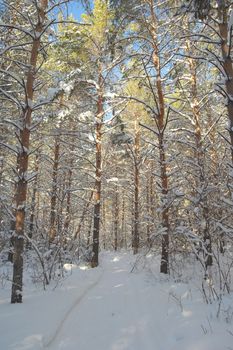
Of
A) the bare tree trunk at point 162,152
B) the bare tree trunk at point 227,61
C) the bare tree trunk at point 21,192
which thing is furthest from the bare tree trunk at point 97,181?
the bare tree trunk at point 227,61

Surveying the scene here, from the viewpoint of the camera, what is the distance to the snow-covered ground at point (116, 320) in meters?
4.38

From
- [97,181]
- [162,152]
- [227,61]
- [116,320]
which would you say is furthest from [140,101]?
[116,320]

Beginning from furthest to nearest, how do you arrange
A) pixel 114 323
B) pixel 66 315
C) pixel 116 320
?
pixel 66 315 → pixel 116 320 → pixel 114 323

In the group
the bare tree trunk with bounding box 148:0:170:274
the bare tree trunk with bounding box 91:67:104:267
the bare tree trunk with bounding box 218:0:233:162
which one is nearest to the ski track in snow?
the bare tree trunk with bounding box 148:0:170:274

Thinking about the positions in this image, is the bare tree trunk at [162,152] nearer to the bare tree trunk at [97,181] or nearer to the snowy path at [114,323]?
the snowy path at [114,323]

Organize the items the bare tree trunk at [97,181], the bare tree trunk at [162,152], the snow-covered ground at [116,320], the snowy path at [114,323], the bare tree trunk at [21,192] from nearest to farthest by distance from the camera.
→ the snow-covered ground at [116,320], the snowy path at [114,323], the bare tree trunk at [21,192], the bare tree trunk at [162,152], the bare tree trunk at [97,181]

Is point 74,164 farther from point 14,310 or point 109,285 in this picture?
point 14,310

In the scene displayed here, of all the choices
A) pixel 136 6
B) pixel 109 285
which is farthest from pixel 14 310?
pixel 136 6

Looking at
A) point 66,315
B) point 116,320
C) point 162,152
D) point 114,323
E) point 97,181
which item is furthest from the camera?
point 97,181

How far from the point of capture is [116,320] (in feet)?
18.1

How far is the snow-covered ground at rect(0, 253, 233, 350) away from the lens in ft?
14.4

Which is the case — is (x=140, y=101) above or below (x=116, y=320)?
above

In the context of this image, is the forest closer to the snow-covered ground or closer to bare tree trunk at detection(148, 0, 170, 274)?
bare tree trunk at detection(148, 0, 170, 274)

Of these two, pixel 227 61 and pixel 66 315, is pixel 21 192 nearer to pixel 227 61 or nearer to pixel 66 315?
pixel 66 315
